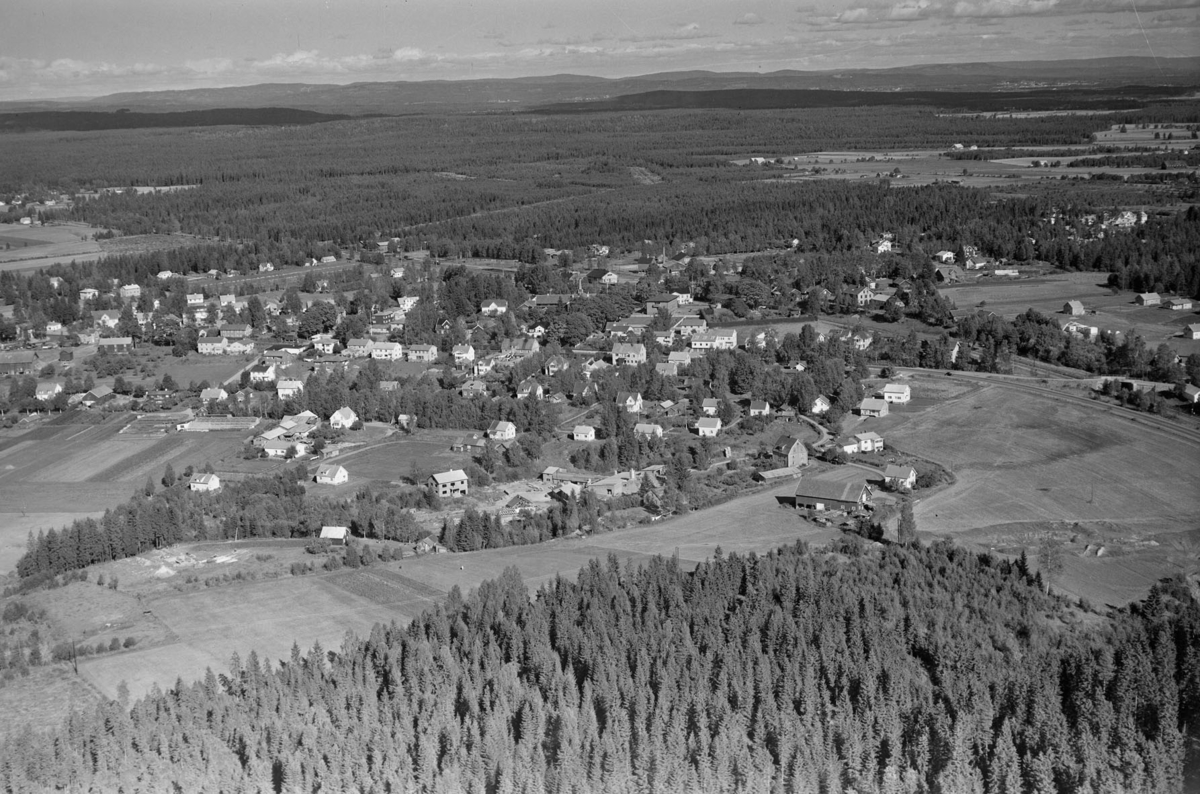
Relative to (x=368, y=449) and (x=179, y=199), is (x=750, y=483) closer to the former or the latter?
(x=368, y=449)

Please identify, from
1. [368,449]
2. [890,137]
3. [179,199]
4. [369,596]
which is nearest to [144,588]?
[369,596]

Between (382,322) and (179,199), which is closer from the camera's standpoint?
(382,322)

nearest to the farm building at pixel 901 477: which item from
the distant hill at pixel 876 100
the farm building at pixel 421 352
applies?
the farm building at pixel 421 352

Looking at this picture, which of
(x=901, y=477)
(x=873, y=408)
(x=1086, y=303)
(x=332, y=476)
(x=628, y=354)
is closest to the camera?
(x=901, y=477)

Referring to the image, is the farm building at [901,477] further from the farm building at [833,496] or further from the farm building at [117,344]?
the farm building at [117,344]

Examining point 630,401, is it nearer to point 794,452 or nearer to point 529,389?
point 529,389

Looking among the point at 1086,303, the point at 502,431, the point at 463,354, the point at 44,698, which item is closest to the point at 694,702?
the point at 44,698

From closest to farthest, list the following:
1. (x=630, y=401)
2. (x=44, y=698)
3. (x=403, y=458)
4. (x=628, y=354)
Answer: (x=44, y=698), (x=403, y=458), (x=630, y=401), (x=628, y=354)
